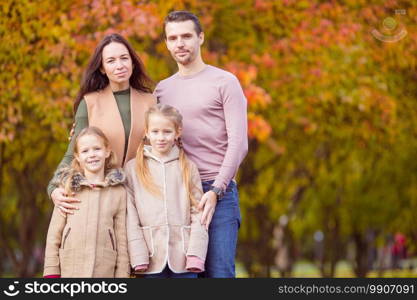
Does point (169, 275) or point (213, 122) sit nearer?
point (169, 275)

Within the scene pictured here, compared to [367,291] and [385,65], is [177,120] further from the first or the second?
[385,65]

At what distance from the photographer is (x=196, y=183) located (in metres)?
5.22

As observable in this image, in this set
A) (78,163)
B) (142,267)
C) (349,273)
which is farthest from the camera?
(349,273)

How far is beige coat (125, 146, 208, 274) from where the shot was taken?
5.09 m

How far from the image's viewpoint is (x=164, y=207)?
5.13m

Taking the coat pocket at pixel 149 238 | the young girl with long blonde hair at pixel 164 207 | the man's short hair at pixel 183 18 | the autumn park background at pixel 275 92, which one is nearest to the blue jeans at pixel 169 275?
the young girl with long blonde hair at pixel 164 207

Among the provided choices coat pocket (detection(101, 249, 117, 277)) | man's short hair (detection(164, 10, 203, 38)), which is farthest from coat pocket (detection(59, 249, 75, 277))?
→ man's short hair (detection(164, 10, 203, 38))

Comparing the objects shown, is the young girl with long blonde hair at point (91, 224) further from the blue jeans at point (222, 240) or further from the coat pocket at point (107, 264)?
the blue jeans at point (222, 240)

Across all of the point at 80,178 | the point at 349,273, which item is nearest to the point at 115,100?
the point at 80,178

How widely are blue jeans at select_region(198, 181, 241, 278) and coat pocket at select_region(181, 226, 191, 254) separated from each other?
0.52ft

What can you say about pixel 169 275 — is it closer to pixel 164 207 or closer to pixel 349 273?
pixel 164 207

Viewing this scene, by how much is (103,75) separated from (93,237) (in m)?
1.16

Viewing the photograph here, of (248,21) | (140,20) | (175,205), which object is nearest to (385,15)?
(248,21)

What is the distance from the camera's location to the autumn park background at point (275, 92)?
10.3m
